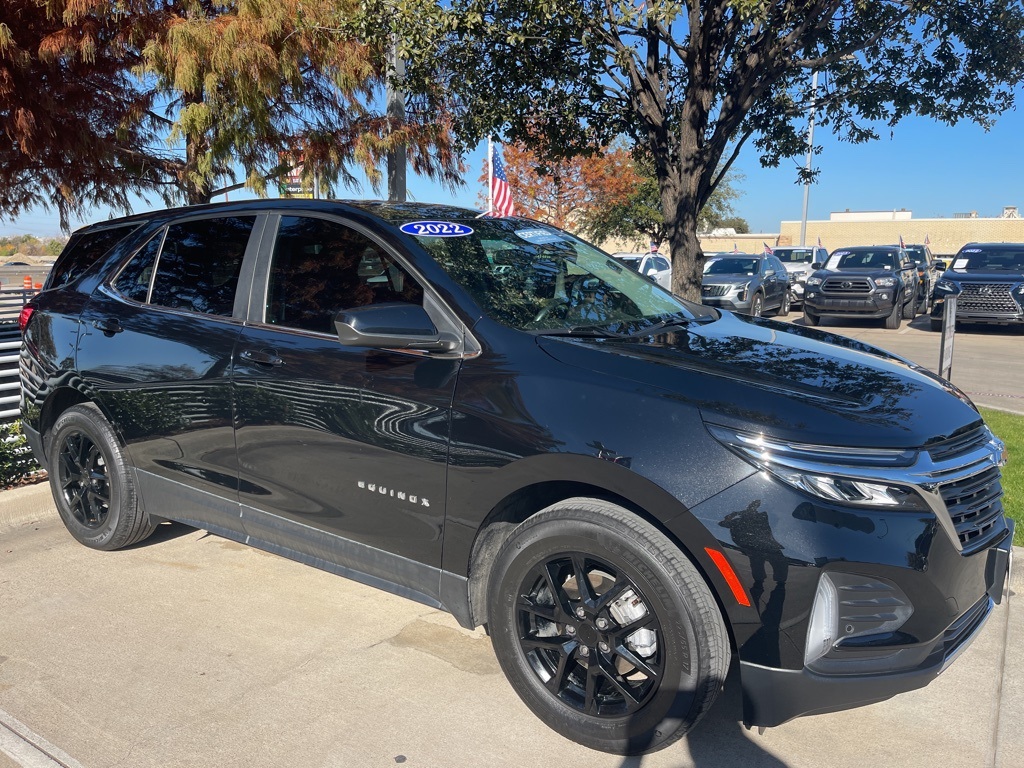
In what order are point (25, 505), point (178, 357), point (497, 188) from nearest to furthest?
1. point (178, 357)
2. point (25, 505)
3. point (497, 188)

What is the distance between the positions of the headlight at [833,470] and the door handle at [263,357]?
1982 mm

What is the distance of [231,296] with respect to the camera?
4020 millimetres

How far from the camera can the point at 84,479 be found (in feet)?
15.6

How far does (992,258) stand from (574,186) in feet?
56.2

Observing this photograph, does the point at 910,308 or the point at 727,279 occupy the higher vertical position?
the point at 727,279

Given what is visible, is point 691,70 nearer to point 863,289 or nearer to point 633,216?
point 863,289

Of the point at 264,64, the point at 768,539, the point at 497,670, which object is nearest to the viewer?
the point at 768,539

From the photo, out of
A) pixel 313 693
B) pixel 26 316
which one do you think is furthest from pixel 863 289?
pixel 313 693

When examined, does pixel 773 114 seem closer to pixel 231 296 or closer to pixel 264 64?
pixel 264 64

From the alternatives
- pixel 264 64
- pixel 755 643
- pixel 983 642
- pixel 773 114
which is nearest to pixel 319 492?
pixel 755 643

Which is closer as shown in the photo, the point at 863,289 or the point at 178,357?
the point at 178,357

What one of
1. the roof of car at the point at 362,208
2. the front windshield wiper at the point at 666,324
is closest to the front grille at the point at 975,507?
the front windshield wiper at the point at 666,324

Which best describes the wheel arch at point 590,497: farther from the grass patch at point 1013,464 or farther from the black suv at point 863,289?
the black suv at point 863,289

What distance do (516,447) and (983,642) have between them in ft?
7.71
